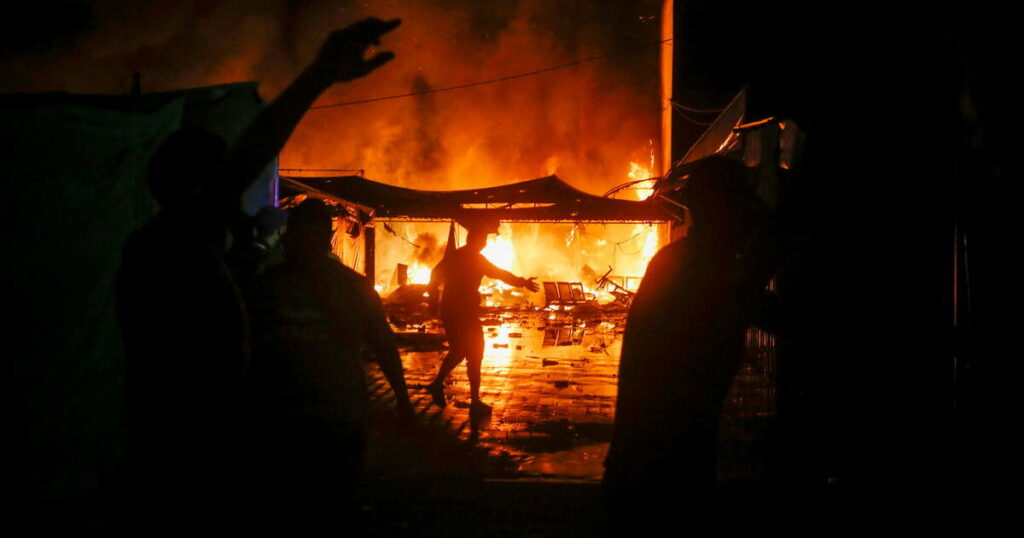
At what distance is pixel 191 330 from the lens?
1.63m

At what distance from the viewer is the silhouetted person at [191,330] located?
1619 mm

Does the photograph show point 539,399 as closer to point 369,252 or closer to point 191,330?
point 191,330

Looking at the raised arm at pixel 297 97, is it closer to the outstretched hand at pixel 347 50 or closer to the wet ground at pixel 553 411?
the outstretched hand at pixel 347 50

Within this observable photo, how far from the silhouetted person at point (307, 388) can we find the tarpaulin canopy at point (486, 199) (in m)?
10.9

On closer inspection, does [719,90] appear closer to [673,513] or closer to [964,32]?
[964,32]

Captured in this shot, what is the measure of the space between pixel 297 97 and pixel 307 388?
1125mm

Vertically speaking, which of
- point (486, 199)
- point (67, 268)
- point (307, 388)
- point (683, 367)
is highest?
point (486, 199)

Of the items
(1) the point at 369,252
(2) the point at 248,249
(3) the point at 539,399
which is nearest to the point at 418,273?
(1) the point at 369,252

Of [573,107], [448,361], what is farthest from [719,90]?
[448,361]

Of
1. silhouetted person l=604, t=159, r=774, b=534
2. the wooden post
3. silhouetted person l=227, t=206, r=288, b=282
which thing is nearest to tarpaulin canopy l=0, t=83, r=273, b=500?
silhouetted person l=227, t=206, r=288, b=282

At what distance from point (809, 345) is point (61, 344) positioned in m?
4.15

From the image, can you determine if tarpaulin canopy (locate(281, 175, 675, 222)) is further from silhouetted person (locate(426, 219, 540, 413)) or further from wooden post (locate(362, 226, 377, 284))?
silhouetted person (locate(426, 219, 540, 413))

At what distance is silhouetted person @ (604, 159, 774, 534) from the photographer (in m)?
1.92

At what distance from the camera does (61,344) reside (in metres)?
3.88
